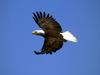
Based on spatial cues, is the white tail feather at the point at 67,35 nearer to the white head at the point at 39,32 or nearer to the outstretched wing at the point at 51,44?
the white head at the point at 39,32

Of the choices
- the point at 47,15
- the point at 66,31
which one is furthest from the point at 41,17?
the point at 66,31

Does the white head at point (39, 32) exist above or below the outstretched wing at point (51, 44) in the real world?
above

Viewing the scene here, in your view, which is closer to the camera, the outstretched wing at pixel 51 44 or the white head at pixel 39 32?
the outstretched wing at pixel 51 44

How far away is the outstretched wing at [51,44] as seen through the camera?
17.7 metres

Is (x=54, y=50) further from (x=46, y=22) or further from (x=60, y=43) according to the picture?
(x=46, y=22)

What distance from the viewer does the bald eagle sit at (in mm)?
17656

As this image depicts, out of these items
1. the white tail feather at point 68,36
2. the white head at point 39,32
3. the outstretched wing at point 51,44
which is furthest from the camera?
the white head at point 39,32

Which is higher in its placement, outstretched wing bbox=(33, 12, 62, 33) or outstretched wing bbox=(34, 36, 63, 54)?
outstretched wing bbox=(33, 12, 62, 33)

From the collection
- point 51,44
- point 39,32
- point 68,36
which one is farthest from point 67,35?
point 39,32

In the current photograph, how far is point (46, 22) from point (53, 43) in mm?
1652

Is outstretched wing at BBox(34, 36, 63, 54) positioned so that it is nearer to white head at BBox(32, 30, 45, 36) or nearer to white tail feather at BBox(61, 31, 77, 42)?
white tail feather at BBox(61, 31, 77, 42)

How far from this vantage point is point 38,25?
1934cm

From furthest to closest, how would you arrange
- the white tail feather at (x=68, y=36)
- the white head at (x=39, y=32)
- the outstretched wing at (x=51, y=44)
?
1. the white head at (x=39, y=32)
2. the outstretched wing at (x=51, y=44)
3. the white tail feather at (x=68, y=36)

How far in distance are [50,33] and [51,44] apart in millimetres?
648
